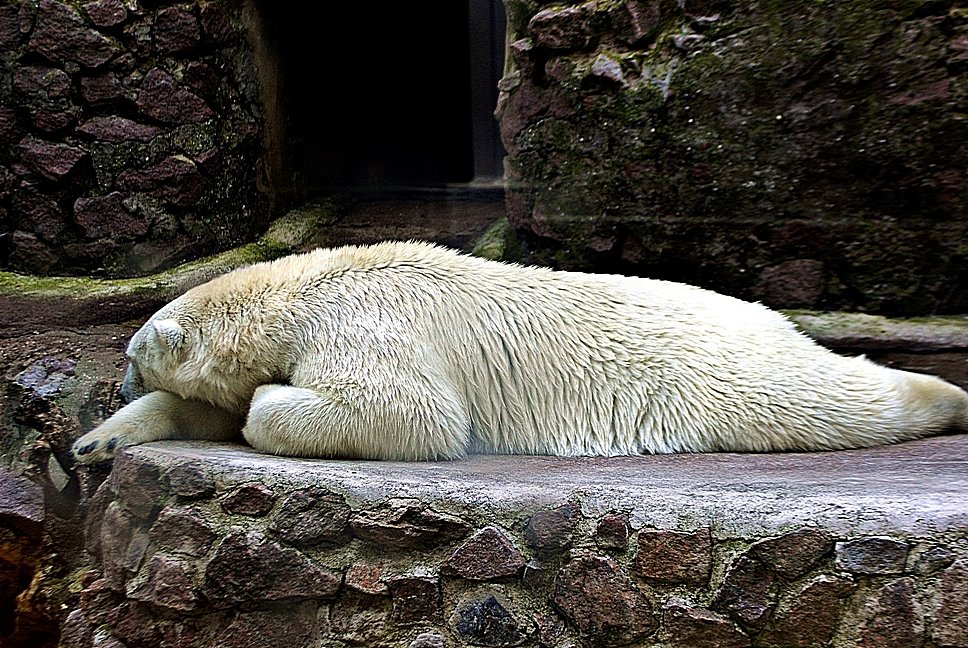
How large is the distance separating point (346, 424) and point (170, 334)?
2.26 ft

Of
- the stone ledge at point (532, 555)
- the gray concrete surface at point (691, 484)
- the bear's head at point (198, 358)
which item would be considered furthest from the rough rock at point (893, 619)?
the bear's head at point (198, 358)

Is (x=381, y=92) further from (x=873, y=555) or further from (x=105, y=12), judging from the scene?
(x=873, y=555)

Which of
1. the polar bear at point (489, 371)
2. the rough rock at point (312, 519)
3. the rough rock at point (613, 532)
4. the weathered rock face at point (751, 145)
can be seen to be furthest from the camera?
the weathered rock face at point (751, 145)

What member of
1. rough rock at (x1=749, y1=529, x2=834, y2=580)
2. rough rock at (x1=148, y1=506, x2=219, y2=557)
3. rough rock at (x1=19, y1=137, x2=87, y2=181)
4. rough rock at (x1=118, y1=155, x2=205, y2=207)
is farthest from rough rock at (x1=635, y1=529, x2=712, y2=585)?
rough rock at (x1=19, y1=137, x2=87, y2=181)

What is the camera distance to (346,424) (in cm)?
229

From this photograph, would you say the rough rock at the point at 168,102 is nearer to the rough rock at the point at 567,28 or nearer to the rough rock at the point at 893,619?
the rough rock at the point at 567,28

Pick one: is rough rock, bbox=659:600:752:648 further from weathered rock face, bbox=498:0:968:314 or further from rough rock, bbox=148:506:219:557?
weathered rock face, bbox=498:0:968:314

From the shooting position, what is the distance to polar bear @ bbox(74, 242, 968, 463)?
8.00ft

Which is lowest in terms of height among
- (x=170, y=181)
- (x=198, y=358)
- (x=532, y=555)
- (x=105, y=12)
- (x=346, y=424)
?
(x=532, y=555)

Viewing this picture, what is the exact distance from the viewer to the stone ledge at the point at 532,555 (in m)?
1.66

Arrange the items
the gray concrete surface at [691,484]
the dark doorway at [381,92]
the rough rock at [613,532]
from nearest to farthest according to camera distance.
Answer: the gray concrete surface at [691,484] < the rough rock at [613,532] < the dark doorway at [381,92]

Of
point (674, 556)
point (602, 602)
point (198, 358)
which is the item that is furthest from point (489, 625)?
point (198, 358)

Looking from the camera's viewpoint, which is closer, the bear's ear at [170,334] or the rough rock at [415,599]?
the rough rock at [415,599]

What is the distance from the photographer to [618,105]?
10.8ft
